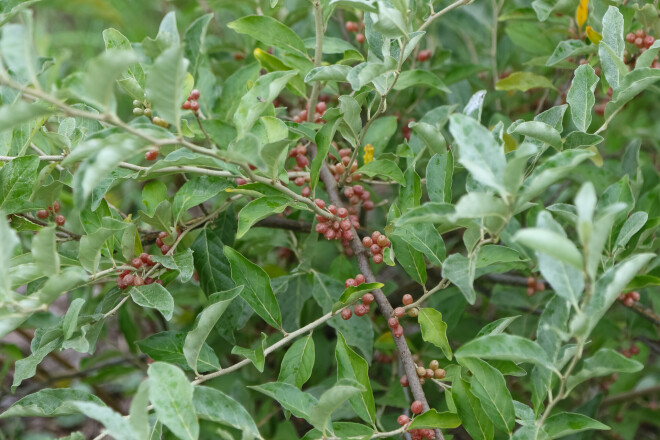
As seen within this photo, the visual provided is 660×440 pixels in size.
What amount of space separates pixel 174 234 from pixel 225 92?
0.33 m

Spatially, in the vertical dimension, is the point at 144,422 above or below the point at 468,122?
below

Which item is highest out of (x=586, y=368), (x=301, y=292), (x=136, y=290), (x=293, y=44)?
(x=293, y=44)

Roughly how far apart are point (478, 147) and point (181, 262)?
1.57ft

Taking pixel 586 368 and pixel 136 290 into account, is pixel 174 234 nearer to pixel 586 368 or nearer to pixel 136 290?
pixel 136 290

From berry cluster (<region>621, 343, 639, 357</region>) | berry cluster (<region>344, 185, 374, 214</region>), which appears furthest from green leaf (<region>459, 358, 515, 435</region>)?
berry cluster (<region>621, 343, 639, 357</region>)

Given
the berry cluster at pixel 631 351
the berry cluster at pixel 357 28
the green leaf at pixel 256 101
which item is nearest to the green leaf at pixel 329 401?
the green leaf at pixel 256 101

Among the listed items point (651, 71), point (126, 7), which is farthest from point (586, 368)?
point (126, 7)

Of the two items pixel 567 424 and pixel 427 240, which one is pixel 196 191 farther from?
pixel 567 424

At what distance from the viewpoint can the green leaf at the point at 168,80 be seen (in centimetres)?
69

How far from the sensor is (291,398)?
34.5 inches

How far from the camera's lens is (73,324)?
0.87 m

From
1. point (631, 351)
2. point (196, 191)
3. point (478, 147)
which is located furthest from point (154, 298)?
point (631, 351)

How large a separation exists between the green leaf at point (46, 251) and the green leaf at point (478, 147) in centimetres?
47

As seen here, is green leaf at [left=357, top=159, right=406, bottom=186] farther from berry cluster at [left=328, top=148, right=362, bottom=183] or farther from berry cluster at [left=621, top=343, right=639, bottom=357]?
berry cluster at [left=621, top=343, right=639, bottom=357]
